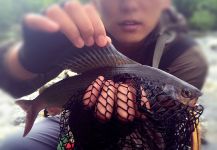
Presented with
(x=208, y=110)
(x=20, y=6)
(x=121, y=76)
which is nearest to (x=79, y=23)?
(x=121, y=76)

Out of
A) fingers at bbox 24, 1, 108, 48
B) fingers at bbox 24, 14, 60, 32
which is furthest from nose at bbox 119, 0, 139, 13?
fingers at bbox 24, 14, 60, 32

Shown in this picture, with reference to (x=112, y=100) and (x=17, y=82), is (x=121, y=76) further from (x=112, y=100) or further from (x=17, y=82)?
(x=17, y=82)

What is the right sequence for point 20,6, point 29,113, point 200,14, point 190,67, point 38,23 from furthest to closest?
point 200,14
point 190,67
point 20,6
point 29,113
point 38,23

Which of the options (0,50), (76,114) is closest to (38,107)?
(76,114)

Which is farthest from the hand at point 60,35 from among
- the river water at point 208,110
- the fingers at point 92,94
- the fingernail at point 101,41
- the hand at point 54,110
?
the river water at point 208,110

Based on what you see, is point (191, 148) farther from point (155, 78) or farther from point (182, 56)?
point (182, 56)
